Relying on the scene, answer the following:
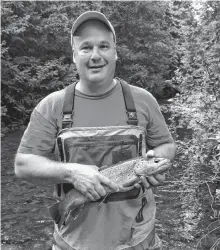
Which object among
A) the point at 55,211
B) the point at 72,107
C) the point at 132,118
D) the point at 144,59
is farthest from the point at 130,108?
the point at 144,59

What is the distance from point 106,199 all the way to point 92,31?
1091 mm

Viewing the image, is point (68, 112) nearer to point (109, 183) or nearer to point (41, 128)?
point (41, 128)

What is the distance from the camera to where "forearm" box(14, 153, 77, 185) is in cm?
216

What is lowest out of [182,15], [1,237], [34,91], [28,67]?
[1,237]

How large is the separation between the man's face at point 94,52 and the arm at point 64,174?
569 mm

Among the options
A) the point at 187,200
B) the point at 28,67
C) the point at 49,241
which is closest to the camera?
the point at 49,241

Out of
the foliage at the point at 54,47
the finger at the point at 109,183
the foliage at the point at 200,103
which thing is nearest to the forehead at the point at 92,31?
the finger at the point at 109,183

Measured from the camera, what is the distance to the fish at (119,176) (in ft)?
7.28

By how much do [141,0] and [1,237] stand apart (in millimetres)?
18470

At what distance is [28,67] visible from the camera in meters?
15.0

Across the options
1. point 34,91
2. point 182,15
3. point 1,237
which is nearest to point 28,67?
point 34,91

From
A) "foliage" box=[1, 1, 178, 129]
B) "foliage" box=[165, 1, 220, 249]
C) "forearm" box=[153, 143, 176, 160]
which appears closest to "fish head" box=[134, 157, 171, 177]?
"forearm" box=[153, 143, 176, 160]

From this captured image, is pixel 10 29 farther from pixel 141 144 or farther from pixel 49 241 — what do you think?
pixel 141 144

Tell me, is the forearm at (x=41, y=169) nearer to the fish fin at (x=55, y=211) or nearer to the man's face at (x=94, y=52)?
the fish fin at (x=55, y=211)
